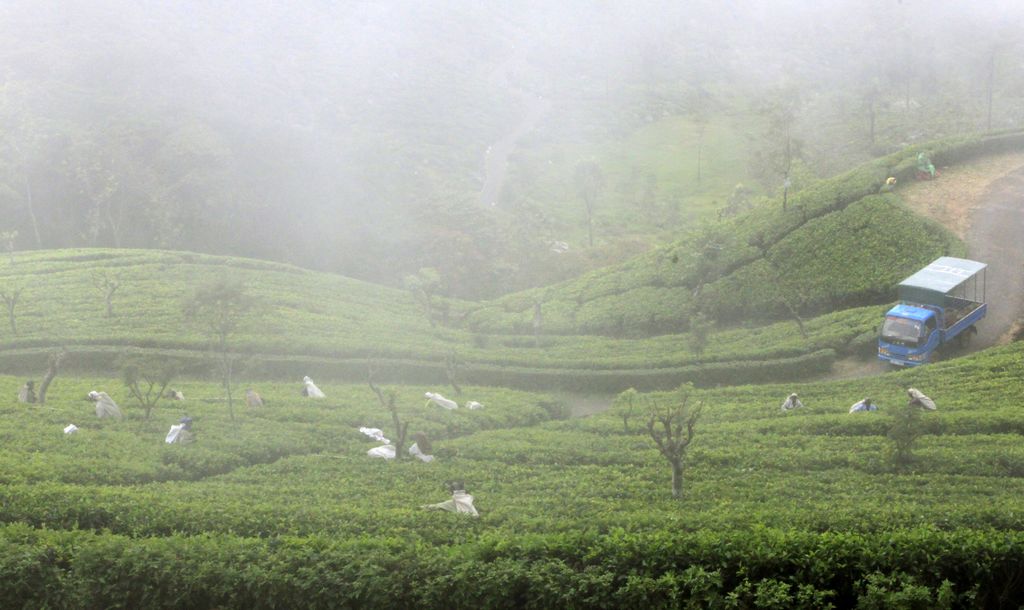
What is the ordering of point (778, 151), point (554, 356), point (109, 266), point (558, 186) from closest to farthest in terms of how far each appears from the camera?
point (554, 356) → point (109, 266) → point (778, 151) → point (558, 186)

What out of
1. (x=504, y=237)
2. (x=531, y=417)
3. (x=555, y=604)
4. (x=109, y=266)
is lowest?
(x=555, y=604)

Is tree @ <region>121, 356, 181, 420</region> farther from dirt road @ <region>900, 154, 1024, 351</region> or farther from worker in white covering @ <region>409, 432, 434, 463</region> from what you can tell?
dirt road @ <region>900, 154, 1024, 351</region>

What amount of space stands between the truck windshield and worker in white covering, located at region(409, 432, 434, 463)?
16.3m

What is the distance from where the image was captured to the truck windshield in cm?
3416

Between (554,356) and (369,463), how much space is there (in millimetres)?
15818

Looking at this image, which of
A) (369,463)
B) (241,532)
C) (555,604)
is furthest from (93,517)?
(555,604)

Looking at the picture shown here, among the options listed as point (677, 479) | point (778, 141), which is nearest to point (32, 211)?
point (778, 141)

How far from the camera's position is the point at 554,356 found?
42250 mm

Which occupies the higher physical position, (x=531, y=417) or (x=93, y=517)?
(x=531, y=417)

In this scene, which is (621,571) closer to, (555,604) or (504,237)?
(555,604)

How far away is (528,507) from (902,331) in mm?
17592

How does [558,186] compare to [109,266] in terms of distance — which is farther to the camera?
[558,186]

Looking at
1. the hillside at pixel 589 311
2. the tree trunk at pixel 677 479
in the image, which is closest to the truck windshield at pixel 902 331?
the hillside at pixel 589 311

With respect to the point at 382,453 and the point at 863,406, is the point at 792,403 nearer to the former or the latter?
the point at 863,406
